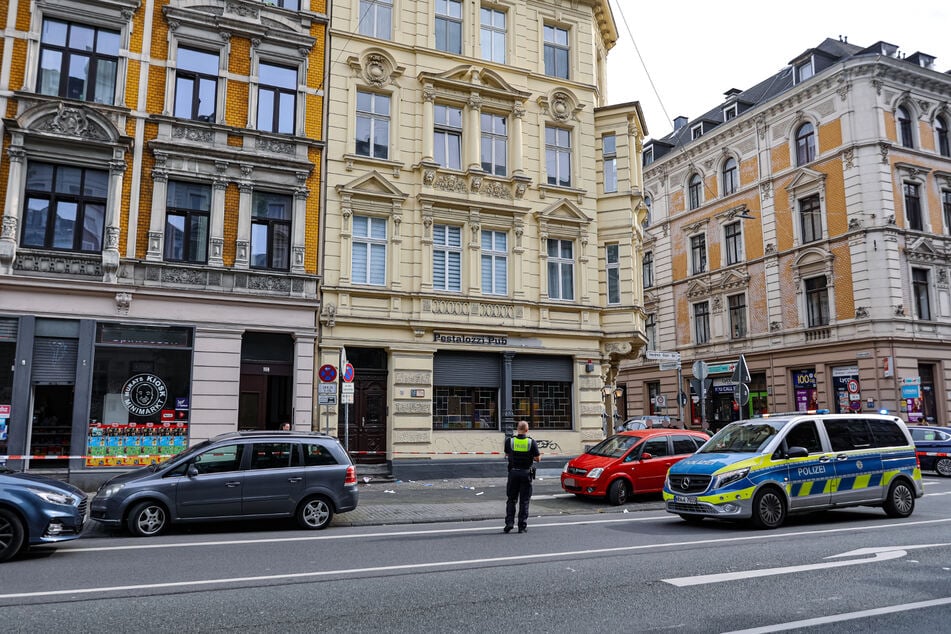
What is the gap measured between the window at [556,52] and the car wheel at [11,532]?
763 inches

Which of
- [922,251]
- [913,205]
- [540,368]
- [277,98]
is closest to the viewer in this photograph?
[277,98]

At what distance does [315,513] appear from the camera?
1162cm

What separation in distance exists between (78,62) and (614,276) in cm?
1598

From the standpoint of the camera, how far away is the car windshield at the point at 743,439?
37.3 feet

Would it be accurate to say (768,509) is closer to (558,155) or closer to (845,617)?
(845,617)

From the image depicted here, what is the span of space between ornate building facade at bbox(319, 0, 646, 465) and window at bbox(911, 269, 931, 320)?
1587 cm

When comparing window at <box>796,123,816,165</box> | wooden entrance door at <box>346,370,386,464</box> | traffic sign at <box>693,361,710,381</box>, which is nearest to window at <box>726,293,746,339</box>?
window at <box>796,123,816,165</box>

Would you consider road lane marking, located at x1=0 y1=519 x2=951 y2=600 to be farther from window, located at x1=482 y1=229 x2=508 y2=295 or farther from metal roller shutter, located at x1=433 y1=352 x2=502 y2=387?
window, located at x1=482 y1=229 x2=508 y2=295

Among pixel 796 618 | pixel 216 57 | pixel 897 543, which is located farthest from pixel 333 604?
pixel 216 57

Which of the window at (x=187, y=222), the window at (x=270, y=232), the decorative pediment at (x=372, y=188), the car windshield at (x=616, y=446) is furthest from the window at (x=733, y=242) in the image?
the window at (x=187, y=222)

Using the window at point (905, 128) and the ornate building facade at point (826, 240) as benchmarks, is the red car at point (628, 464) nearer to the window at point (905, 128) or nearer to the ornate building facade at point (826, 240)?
the ornate building facade at point (826, 240)

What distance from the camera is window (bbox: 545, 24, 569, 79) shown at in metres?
22.9

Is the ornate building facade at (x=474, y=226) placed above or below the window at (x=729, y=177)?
below

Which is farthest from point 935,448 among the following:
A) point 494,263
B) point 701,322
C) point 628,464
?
point 701,322
